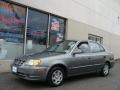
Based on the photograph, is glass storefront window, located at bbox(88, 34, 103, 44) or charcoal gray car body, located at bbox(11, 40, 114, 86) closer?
charcoal gray car body, located at bbox(11, 40, 114, 86)

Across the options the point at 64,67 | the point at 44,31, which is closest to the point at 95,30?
the point at 44,31

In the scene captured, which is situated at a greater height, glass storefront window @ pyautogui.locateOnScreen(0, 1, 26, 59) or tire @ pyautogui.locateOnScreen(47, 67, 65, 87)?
glass storefront window @ pyautogui.locateOnScreen(0, 1, 26, 59)

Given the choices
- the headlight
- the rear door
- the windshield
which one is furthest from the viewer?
the windshield

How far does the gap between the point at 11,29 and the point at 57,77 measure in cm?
375

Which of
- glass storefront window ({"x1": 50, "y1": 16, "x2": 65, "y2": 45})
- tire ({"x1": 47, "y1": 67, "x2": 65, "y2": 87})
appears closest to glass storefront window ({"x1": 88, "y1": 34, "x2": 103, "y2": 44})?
glass storefront window ({"x1": 50, "y1": 16, "x2": 65, "y2": 45})

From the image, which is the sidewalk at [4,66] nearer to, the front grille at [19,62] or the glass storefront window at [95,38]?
the front grille at [19,62]

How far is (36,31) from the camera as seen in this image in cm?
1171

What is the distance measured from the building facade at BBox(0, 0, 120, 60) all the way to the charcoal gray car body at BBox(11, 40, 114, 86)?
232 cm

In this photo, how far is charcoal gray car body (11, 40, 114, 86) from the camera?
7105 mm

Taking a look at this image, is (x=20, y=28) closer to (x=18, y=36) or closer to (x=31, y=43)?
(x=18, y=36)

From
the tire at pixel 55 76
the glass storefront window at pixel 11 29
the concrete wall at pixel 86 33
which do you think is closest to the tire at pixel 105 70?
→ the tire at pixel 55 76

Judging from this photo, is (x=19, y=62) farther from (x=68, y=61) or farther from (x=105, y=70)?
(x=105, y=70)

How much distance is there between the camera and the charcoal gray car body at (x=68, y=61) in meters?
7.11

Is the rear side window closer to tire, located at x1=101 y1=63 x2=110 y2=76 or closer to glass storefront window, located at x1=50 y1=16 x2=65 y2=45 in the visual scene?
tire, located at x1=101 y1=63 x2=110 y2=76
